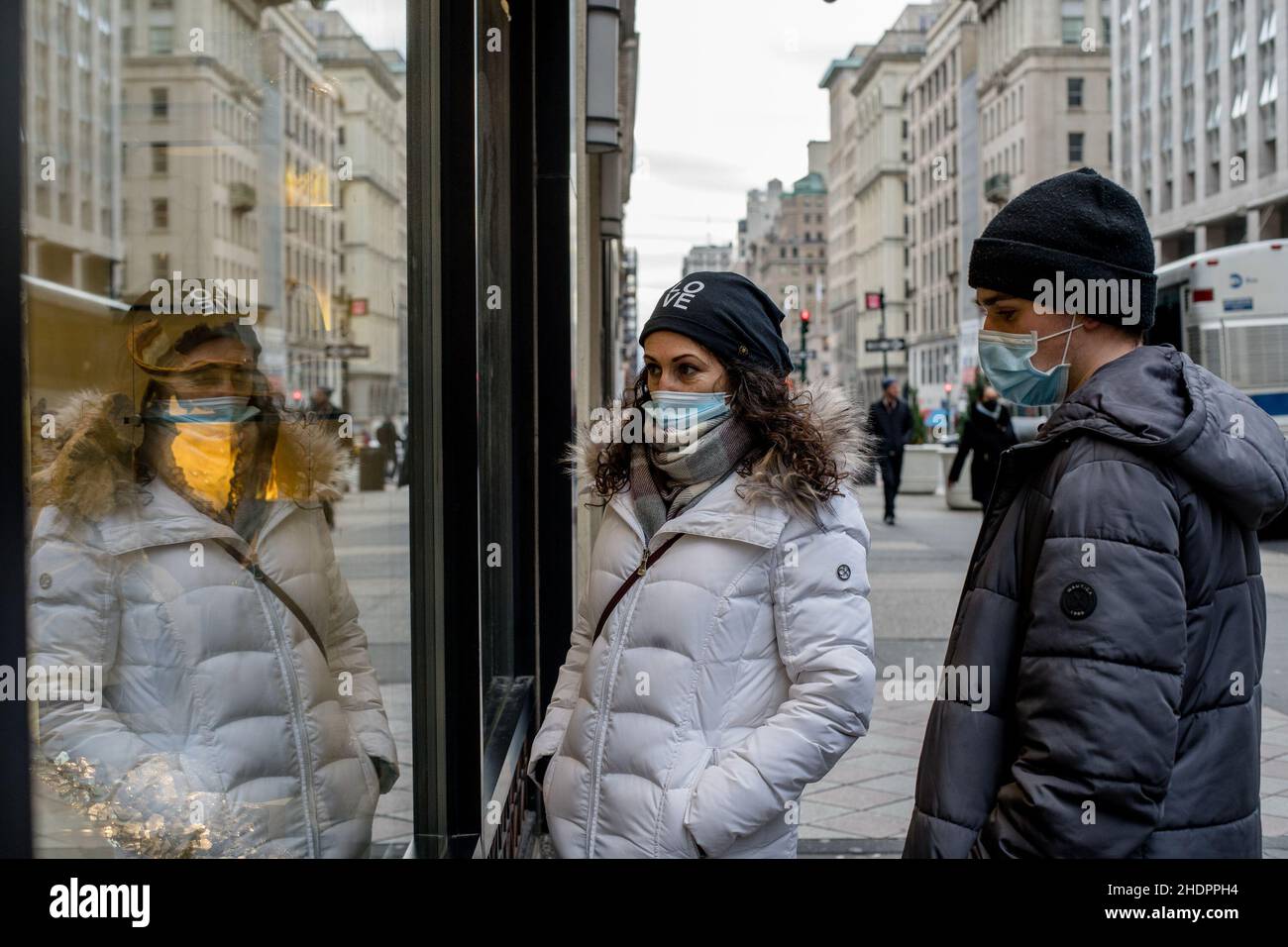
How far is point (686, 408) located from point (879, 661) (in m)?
6.18

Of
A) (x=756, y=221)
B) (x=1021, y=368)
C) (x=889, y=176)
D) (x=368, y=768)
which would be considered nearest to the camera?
(x=1021, y=368)

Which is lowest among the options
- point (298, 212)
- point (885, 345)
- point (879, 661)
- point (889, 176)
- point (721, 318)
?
point (879, 661)

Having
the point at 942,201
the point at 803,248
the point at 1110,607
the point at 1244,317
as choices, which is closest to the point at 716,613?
the point at 1110,607

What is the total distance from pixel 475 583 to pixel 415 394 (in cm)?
51

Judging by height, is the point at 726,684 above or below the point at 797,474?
below

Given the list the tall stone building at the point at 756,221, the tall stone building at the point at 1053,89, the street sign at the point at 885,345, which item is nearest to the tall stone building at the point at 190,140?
the street sign at the point at 885,345

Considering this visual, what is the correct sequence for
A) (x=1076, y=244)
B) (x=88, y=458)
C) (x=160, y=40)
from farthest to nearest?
1. (x=1076, y=244)
2. (x=160, y=40)
3. (x=88, y=458)

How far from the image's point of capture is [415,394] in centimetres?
297

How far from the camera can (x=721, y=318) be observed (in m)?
2.66

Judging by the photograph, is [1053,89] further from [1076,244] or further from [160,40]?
[160,40]

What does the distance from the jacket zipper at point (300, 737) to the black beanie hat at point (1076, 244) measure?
1.21 m

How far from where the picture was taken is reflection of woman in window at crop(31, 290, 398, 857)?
140 cm

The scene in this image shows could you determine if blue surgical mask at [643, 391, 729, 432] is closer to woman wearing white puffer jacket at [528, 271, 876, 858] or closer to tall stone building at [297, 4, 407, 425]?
woman wearing white puffer jacket at [528, 271, 876, 858]
